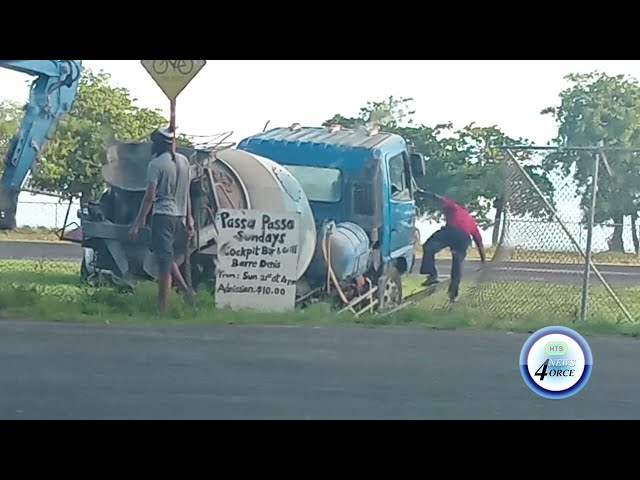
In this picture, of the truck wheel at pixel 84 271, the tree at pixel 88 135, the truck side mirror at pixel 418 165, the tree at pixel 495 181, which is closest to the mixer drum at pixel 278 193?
the tree at pixel 88 135

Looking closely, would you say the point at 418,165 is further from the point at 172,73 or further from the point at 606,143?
the point at 172,73

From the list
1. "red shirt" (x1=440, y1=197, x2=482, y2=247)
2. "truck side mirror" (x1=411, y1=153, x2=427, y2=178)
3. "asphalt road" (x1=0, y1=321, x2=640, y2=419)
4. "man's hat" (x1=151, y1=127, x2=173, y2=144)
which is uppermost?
"man's hat" (x1=151, y1=127, x2=173, y2=144)

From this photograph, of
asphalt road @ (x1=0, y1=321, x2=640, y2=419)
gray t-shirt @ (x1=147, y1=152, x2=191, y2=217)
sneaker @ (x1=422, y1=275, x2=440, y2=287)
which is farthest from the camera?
gray t-shirt @ (x1=147, y1=152, x2=191, y2=217)

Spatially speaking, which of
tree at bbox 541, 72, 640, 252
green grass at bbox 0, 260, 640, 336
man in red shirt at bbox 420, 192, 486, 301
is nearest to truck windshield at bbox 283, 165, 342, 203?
man in red shirt at bbox 420, 192, 486, 301

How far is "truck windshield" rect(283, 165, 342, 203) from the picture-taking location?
10984 millimetres

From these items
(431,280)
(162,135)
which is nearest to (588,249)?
(431,280)

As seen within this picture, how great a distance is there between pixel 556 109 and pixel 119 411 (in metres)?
5.40

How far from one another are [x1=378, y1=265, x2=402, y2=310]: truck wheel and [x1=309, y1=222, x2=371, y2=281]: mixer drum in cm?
21

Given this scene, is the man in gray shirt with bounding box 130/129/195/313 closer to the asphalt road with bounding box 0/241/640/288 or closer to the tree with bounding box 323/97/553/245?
the asphalt road with bounding box 0/241/640/288

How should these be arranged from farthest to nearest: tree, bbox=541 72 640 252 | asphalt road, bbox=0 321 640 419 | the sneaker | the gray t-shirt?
1. the gray t-shirt
2. the sneaker
3. tree, bbox=541 72 640 252
4. asphalt road, bbox=0 321 640 419

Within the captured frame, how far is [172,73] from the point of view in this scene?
10719 millimetres

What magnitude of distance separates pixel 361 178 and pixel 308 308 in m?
1.40
